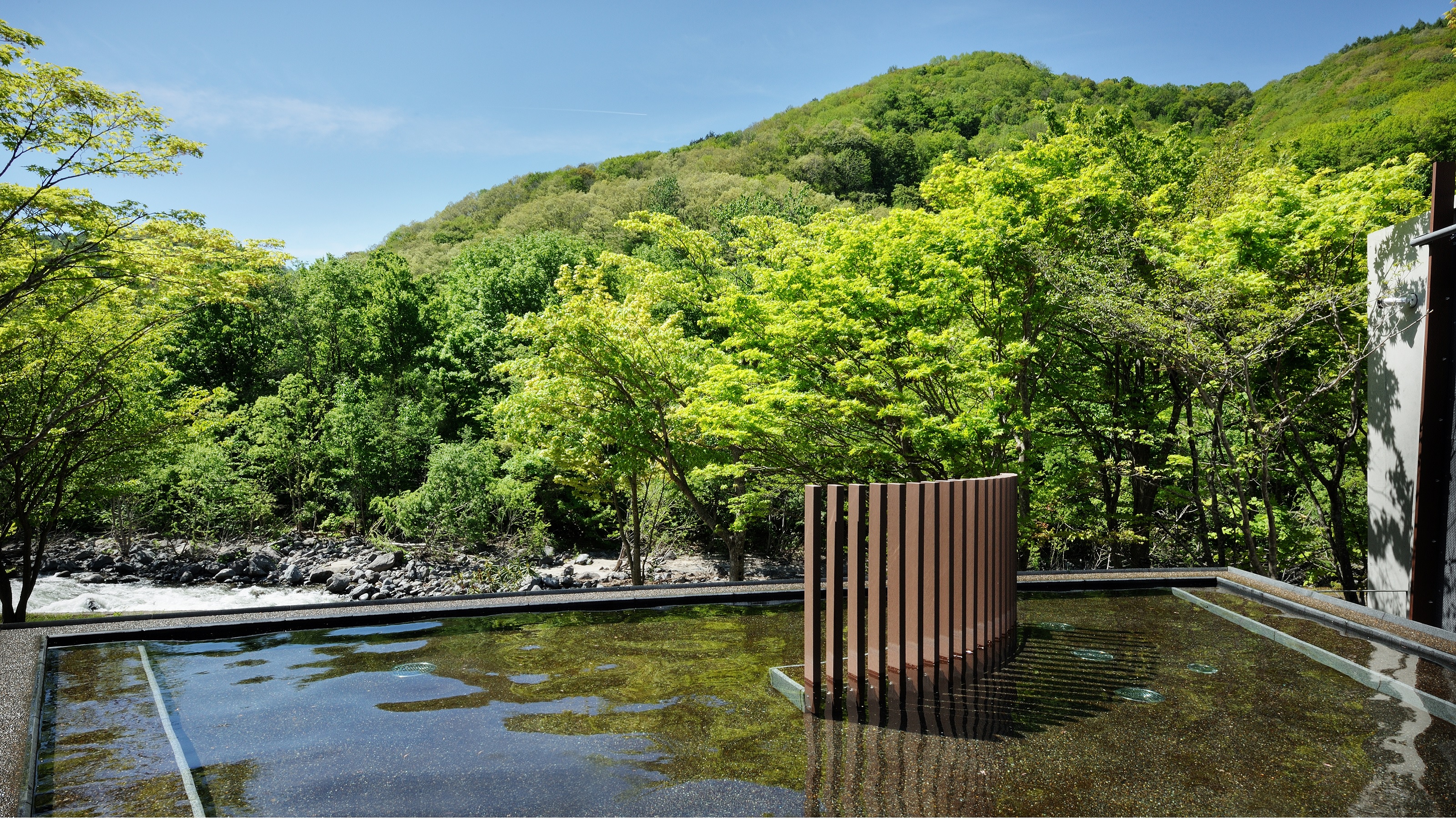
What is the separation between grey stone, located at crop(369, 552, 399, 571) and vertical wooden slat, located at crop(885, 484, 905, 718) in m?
20.3

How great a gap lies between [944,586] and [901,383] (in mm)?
8021

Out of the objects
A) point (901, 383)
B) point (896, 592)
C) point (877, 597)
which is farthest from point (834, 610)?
point (901, 383)

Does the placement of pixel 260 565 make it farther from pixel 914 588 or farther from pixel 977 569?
pixel 914 588

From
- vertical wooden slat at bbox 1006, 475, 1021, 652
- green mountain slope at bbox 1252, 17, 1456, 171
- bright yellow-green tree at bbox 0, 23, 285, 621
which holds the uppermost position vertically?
green mountain slope at bbox 1252, 17, 1456, 171

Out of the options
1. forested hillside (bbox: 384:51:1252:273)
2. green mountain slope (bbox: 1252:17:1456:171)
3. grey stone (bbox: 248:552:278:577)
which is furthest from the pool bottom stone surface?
forested hillside (bbox: 384:51:1252:273)

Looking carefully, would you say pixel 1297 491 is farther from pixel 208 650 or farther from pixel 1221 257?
pixel 208 650

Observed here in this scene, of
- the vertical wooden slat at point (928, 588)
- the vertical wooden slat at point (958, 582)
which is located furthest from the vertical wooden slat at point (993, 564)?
the vertical wooden slat at point (928, 588)

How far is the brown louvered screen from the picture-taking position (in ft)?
13.0

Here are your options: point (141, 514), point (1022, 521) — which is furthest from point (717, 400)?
point (141, 514)

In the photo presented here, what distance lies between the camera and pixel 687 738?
11.9ft

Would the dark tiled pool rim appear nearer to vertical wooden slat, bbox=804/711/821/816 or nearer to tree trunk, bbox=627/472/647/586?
vertical wooden slat, bbox=804/711/821/816

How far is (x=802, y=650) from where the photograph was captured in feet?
17.3

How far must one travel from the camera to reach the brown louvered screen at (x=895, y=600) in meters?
3.96

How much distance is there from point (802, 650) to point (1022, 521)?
8627 mm
